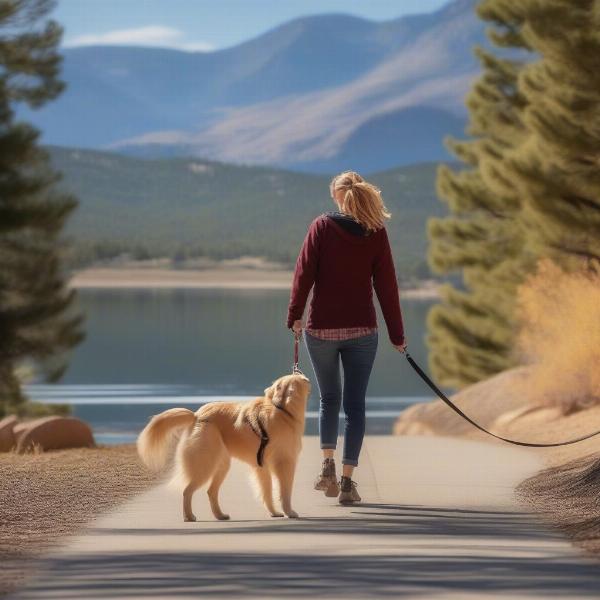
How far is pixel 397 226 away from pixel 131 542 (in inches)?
7196

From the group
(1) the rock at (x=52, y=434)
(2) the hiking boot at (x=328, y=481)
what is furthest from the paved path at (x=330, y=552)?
(1) the rock at (x=52, y=434)

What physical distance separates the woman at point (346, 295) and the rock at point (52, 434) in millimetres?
6834

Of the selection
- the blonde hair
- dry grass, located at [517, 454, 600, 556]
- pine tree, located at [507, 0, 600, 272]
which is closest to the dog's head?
the blonde hair

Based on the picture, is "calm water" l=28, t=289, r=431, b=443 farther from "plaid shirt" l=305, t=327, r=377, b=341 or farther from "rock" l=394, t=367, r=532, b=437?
"plaid shirt" l=305, t=327, r=377, b=341

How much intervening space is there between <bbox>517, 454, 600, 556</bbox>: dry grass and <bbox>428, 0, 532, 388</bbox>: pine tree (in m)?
25.0

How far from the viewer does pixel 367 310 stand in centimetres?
1040

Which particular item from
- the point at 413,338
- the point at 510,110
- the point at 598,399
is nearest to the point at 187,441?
the point at 598,399

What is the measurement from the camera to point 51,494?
11477 millimetres

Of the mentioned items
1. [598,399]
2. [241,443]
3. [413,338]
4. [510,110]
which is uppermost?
[510,110]

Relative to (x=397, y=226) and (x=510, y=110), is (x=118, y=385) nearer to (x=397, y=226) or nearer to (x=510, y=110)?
(x=510, y=110)

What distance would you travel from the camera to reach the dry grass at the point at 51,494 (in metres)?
8.55

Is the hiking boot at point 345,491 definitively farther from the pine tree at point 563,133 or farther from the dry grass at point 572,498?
the pine tree at point 563,133

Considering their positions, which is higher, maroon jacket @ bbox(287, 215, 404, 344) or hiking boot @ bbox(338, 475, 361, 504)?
maroon jacket @ bbox(287, 215, 404, 344)

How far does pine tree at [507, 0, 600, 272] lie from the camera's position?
89.1 feet
